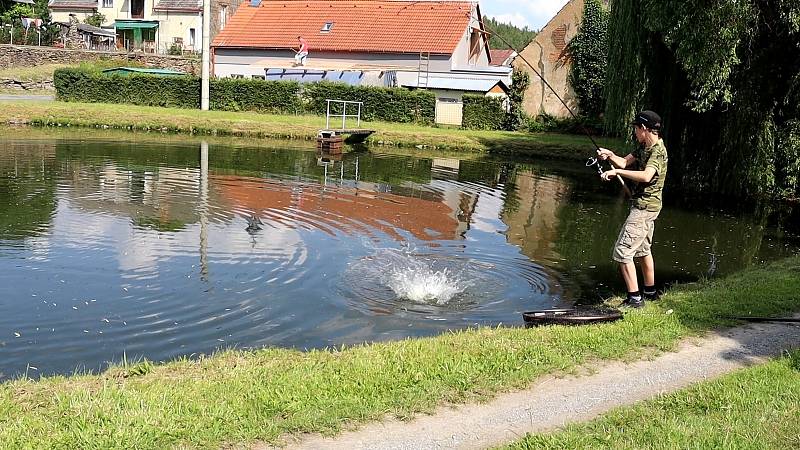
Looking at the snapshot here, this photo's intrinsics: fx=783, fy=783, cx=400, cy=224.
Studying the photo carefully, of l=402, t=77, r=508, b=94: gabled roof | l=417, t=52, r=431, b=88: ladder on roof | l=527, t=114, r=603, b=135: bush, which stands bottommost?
l=527, t=114, r=603, b=135: bush

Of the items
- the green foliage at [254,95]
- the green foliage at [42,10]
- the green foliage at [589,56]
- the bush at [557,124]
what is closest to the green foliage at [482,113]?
the bush at [557,124]

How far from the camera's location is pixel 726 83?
56.1 ft

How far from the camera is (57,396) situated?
5.54 meters

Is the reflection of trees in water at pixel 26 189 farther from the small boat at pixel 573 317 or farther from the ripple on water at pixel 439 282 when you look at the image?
the small boat at pixel 573 317

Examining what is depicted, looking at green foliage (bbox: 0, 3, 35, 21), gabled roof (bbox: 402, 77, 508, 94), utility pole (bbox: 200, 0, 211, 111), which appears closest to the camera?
utility pole (bbox: 200, 0, 211, 111)

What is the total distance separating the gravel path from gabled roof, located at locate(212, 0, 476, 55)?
39.3 m

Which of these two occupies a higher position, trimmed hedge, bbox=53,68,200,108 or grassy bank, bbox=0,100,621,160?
trimmed hedge, bbox=53,68,200,108

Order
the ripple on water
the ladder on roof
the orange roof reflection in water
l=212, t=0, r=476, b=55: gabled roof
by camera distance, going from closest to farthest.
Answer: the ripple on water, the orange roof reflection in water, the ladder on roof, l=212, t=0, r=476, b=55: gabled roof

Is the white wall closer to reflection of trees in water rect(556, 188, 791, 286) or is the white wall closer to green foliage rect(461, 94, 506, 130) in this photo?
green foliage rect(461, 94, 506, 130)

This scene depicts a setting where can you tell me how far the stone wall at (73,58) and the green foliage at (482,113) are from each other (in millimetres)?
23625

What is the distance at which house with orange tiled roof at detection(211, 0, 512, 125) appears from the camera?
45.1 metres

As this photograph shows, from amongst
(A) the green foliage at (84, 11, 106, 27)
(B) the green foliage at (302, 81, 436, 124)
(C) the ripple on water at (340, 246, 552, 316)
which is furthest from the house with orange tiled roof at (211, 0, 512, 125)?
(C) the ripple on water at (340, 246, 552, 316)

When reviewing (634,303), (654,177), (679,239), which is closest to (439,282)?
(634,303)

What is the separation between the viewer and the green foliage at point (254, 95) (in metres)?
40.2
